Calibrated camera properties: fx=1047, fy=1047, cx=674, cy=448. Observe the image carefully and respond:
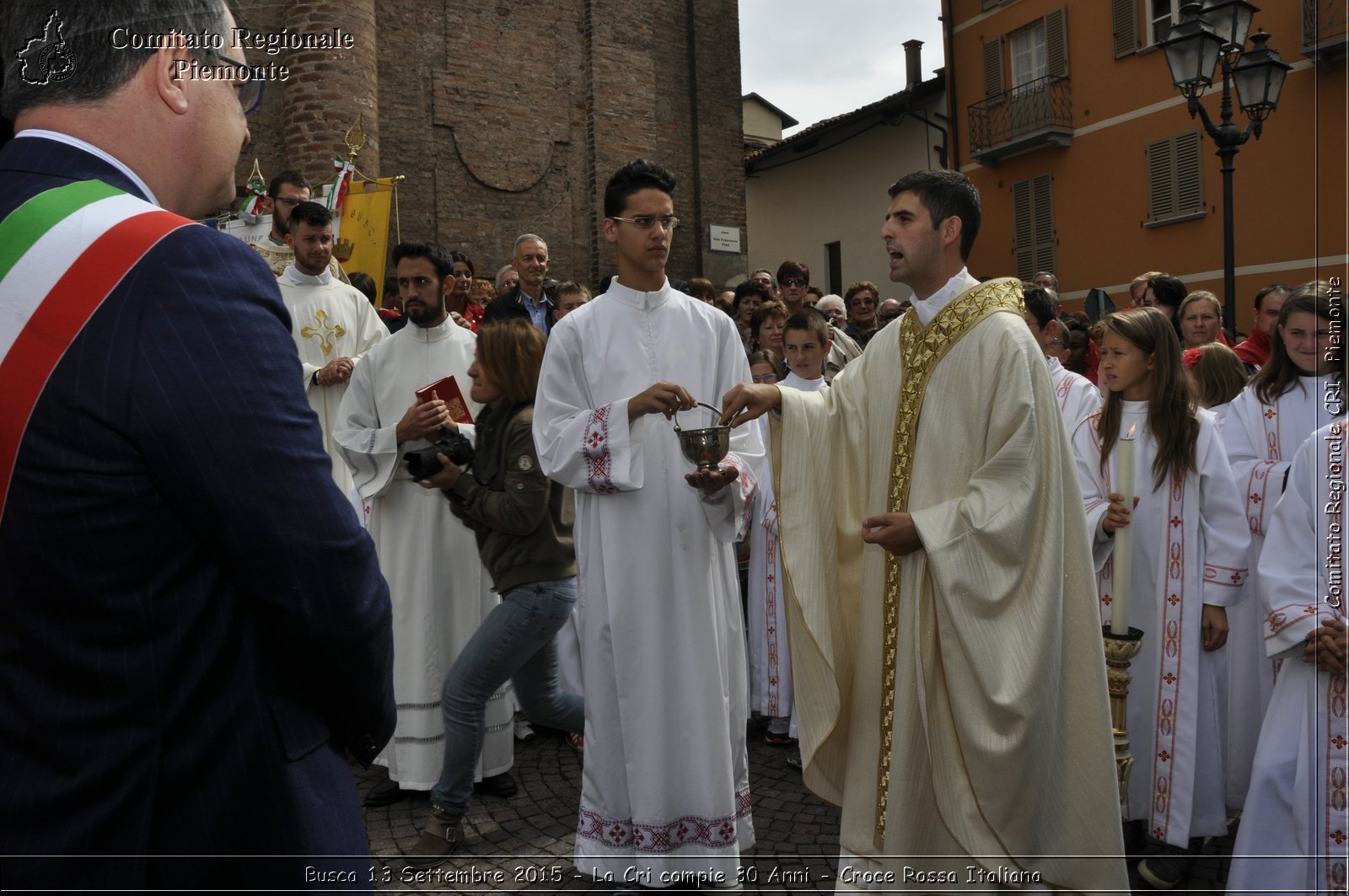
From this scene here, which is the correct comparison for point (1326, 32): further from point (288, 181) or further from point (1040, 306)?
point (288, 181)

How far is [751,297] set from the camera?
30.0ft

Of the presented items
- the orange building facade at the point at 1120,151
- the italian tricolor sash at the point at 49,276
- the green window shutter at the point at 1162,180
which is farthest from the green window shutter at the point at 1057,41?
the italian tricolor sash at the point at 49,276

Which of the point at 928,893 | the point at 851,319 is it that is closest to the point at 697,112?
the point at 851,319

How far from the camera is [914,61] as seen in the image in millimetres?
24672

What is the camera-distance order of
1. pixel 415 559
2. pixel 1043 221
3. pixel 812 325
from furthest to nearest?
1. pixel 1043 221
2. pixel 812 325
3. pixel 415 559

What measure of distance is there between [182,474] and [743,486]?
2716mm

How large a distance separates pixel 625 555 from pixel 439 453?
89cm

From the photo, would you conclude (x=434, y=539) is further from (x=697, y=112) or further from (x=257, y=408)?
(x=697, y=112)

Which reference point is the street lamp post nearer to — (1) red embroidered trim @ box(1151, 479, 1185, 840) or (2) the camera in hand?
(1) red embroidered trim @ box(1151, 479, 1185, 840)

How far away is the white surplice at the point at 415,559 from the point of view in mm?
4926

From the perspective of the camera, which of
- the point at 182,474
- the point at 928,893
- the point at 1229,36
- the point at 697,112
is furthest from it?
the point at 697,112

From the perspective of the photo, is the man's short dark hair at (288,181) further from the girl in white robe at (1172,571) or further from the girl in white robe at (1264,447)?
the girl in white robe at (1264,447)

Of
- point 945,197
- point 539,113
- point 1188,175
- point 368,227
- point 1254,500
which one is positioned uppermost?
point 539,113

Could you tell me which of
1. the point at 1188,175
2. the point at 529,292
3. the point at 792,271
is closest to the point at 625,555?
the point at 529,292
